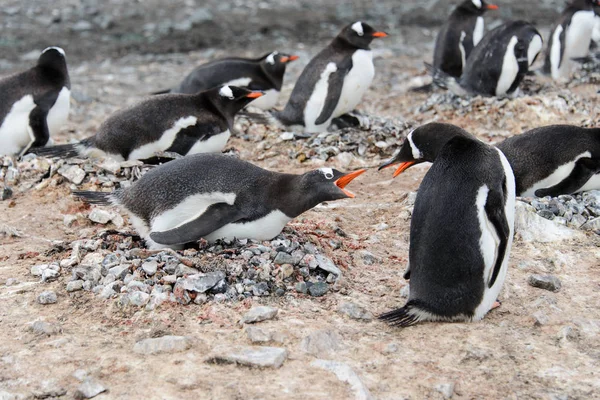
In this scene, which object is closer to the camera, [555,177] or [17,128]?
[555,177]

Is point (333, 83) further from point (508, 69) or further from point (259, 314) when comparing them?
point (259, 314)

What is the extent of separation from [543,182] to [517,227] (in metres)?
0.70

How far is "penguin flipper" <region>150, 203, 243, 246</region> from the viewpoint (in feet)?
14.0

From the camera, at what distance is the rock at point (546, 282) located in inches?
165

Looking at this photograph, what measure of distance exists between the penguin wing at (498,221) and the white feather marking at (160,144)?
3144 mm

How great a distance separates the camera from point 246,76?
28.0ft

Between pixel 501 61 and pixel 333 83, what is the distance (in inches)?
77.0

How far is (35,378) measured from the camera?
3248 millimetres

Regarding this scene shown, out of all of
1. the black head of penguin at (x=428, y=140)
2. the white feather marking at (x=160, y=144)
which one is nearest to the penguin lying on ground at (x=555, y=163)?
the black head of penguin at (x=428, y=140)

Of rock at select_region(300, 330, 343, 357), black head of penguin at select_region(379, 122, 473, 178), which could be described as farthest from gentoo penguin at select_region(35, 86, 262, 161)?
rock at select_region(300, 330, 343, 357)

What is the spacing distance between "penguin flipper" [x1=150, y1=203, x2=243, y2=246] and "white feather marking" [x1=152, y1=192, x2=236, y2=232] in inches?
1.8

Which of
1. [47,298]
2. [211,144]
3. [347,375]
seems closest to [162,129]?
[211,144]

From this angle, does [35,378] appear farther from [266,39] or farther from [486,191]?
[266,39]

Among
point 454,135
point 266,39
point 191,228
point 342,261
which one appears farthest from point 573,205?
point 266,39
